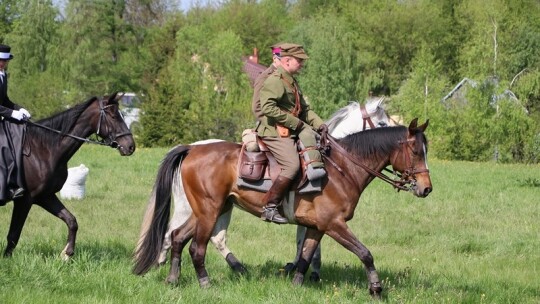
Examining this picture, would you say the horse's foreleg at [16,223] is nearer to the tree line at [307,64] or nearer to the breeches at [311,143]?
the breeches at [311,143]

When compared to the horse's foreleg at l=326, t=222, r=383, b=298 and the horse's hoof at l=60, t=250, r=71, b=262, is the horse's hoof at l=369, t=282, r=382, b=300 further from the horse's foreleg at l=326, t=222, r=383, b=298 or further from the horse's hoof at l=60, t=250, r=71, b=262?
the horse's hoof at l=60, t=250, r=71, b=262

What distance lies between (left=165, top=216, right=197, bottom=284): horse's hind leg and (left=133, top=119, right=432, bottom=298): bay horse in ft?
0.04

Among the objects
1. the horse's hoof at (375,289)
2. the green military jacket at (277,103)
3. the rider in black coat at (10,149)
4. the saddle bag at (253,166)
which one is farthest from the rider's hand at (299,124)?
the rider in black coat at (10,149)

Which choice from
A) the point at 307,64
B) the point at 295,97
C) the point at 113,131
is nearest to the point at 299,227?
the point at 295,97

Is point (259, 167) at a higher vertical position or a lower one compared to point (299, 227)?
higher

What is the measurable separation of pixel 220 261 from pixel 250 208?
195 cm

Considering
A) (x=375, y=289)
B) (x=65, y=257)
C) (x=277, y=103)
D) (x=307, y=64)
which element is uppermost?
(x=277, y=103)

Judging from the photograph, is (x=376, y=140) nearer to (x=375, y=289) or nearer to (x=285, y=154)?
(x=285, y=154)

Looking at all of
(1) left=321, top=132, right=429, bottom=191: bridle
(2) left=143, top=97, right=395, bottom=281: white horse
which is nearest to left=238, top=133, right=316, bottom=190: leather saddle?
(1) left=321, top=132, right=429, bottom=191: bridle

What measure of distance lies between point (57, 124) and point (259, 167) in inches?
112

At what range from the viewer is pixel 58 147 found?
29.6 ft

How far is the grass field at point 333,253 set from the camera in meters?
7.54

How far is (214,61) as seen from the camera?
53938 millimetres

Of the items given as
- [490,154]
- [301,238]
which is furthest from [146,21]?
[301,238]
